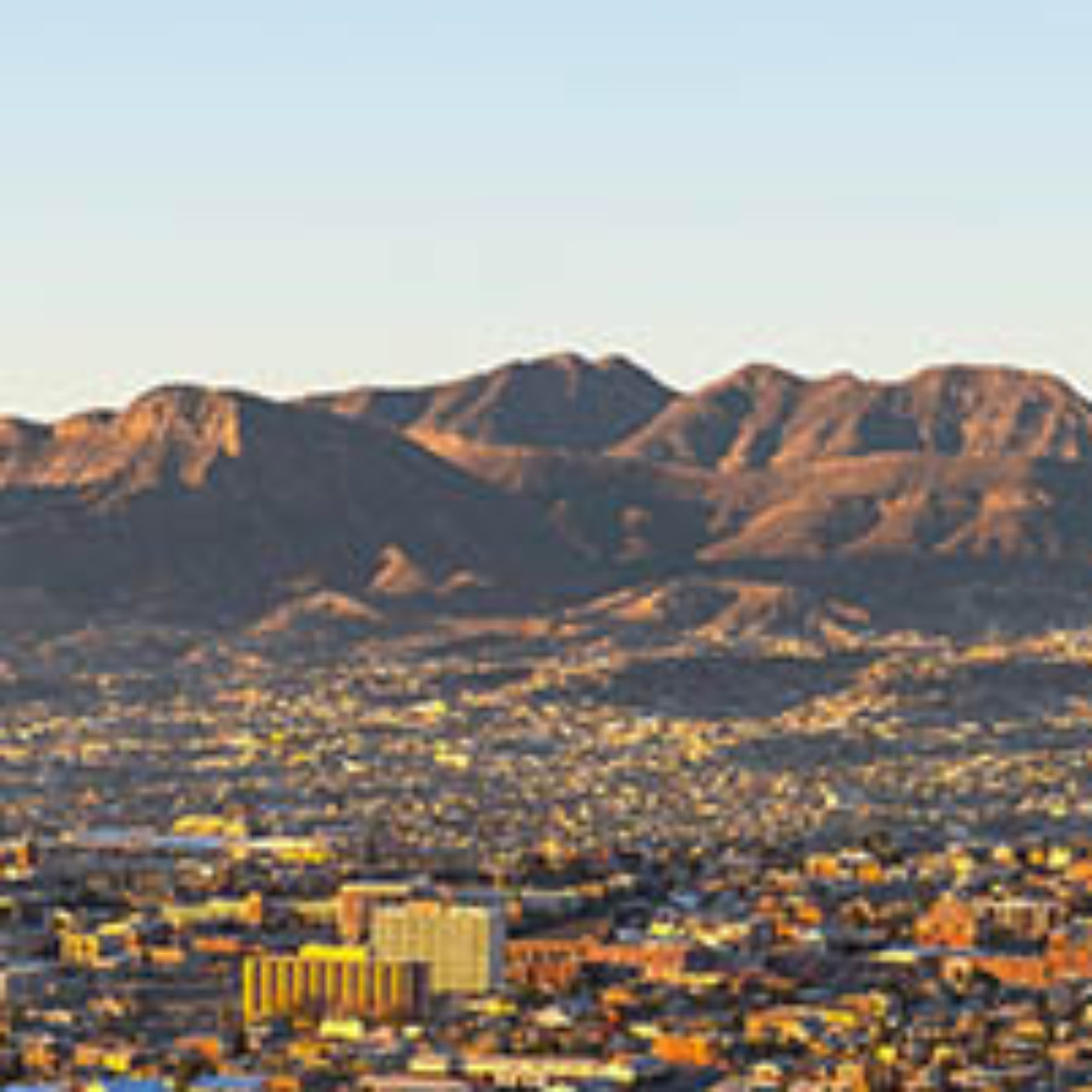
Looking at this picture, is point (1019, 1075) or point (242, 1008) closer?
point (1019, 1075)

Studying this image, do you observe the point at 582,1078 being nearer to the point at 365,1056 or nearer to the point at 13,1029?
the point at 365,1056

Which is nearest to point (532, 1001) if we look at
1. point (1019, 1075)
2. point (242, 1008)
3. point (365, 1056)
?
point (242, 1008)

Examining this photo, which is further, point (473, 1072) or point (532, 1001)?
point (532, 1001)

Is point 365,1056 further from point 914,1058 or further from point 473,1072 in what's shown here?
point 914,1058

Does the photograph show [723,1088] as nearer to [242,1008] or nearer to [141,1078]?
[141,1078]

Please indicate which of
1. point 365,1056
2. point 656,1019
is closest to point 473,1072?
point 365,1056

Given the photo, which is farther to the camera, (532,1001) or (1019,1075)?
(532,1001)

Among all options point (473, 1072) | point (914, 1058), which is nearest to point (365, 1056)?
point (473, 1072)
